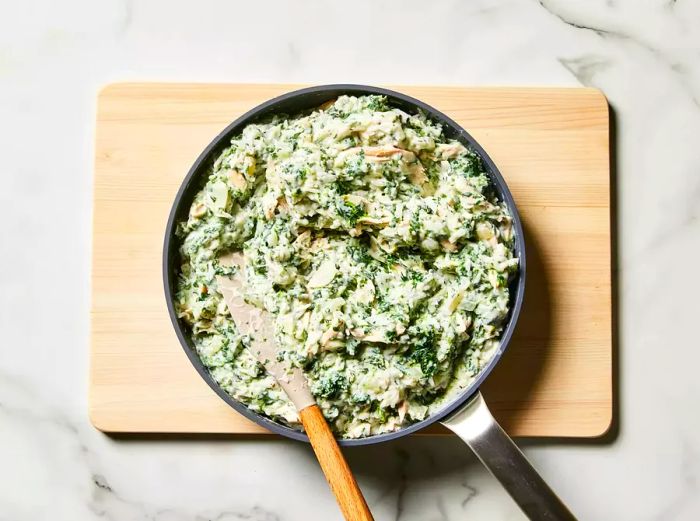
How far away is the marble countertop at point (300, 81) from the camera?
1.78 m

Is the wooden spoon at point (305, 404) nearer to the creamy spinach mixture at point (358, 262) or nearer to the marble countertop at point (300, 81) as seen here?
the creamy spinach mixture at point (358, 262)

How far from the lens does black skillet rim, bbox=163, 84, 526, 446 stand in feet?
4.92

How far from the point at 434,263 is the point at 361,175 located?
8.7 inches

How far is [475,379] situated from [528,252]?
36cm

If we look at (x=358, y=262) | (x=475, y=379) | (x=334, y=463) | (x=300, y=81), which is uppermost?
(x=300, y=81)

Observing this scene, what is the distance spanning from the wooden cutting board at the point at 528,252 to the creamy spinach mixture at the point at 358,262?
7.1 inches

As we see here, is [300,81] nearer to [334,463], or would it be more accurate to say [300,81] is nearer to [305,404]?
[305,404]

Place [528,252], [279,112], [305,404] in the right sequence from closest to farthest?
1. [305,404]
2. [279,112]
3. [528,252]

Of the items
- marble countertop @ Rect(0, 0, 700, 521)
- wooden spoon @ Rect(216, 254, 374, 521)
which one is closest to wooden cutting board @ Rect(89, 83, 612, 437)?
marble countertop @ Rect(0, 0, 700, 521)

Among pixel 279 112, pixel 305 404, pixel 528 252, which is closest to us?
pixel 305 404

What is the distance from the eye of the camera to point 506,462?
4.91 ft

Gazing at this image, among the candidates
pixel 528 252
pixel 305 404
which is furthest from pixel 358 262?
pixel 528 252

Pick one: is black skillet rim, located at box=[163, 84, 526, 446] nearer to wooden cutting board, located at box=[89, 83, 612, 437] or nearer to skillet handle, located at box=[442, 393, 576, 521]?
skillet handle, located at box=[442, 393, 576, 521]

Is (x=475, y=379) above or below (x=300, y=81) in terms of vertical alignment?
below
